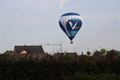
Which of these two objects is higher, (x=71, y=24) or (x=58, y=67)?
(x=71, y=24)

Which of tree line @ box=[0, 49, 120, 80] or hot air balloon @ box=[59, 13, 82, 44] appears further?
hot air balloon @ box=[59, 13, 82, 44]

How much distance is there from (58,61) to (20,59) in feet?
6.02

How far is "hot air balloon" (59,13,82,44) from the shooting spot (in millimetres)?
33125

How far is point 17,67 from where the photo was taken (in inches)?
792

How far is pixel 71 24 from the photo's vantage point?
109 ft

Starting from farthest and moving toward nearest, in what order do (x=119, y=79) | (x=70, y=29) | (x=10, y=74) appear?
(x=70, y=29) < (x=10, y=74) < (x=119, y=79)

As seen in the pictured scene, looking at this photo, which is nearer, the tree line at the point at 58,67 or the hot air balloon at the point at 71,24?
the tree line at the point at 58,67

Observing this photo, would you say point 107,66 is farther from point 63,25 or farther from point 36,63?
point 63,25

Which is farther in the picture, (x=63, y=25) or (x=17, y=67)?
(x=63, y=25)

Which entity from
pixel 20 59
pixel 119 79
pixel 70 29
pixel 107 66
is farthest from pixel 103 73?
pixel 70 29

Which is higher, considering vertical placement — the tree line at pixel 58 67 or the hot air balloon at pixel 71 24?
the hot air balloon at pixel 71 24

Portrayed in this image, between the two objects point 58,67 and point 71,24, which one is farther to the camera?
point 71,24

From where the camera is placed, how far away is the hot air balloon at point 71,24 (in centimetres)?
3312

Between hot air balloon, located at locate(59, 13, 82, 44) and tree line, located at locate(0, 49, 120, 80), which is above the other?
hot air balloon, located at locate(59, 13, 82, 44)
